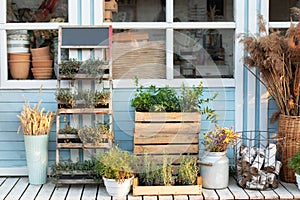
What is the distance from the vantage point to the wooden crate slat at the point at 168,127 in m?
4.26

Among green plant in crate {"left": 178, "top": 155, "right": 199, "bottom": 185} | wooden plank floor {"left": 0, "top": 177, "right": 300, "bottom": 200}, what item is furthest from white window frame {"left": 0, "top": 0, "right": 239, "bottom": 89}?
wooden plank floor {"left": 0, "top": 177, "right": 300, "bottom": 200}

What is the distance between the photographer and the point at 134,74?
4.64 m

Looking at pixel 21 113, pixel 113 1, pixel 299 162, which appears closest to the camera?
pixel 299 162

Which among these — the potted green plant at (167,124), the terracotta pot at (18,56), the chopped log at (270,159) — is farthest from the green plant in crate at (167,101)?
the terracotta pot at (18,56)

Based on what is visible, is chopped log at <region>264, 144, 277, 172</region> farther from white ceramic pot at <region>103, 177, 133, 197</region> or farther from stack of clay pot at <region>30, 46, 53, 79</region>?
stack of clay pot at <region>30, 46, 53, 79</region>

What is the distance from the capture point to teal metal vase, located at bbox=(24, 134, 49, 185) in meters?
4.32

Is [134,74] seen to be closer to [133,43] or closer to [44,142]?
[133,43]

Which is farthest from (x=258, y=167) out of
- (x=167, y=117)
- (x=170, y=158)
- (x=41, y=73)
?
(x=41, y=73)

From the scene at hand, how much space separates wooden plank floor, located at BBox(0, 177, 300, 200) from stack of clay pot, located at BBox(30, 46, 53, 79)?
978 millimetres

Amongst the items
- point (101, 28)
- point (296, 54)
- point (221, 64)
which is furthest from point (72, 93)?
point (296, 54)

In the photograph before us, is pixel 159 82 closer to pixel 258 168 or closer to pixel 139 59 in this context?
pixel 139 59

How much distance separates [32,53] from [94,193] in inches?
56.4

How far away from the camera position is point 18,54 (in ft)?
15.3

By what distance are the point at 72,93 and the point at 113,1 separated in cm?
95
